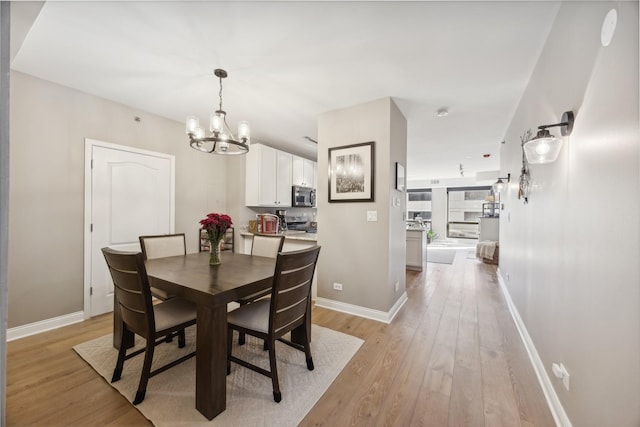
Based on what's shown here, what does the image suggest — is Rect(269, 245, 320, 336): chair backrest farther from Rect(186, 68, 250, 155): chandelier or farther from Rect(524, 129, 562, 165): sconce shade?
Rect(524, 129, 562, 165): sconce shade

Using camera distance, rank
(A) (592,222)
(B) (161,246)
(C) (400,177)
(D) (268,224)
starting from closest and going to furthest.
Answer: (A) (592,222) → (B) (161,246) → (C) (400,177) → (D) (268,224)

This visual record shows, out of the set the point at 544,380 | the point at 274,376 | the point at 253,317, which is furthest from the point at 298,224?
the point at 544,380

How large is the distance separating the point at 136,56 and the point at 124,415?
265cm

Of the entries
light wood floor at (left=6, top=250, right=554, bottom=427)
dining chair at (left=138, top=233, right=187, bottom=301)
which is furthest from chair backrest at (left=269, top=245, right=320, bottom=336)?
dining chair at (left=138, top=233, right=187, bottom=301)

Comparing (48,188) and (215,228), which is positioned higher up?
(48,188)

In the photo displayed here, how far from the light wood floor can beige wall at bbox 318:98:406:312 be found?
1.33ft

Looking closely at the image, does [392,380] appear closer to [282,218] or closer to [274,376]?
[274,376]

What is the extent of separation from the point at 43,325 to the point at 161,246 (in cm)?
138

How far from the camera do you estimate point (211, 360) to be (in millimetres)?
1427

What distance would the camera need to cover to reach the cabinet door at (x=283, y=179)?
461 centimetres

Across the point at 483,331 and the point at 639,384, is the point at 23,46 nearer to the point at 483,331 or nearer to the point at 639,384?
the point at 639,384

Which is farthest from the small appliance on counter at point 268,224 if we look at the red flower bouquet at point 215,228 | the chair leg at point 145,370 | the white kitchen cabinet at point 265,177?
the chair leg at point 145,370

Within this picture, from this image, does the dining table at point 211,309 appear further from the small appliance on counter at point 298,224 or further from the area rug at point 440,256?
the area rug at point 440,256

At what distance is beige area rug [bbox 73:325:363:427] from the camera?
1461 millimetres
